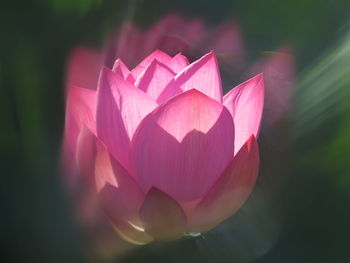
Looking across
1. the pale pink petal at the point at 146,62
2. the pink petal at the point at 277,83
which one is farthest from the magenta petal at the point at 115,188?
the pink petal at the point at 277,83

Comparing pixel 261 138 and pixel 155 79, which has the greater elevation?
pixel 155 79

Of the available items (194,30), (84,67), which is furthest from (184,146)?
(194,30)

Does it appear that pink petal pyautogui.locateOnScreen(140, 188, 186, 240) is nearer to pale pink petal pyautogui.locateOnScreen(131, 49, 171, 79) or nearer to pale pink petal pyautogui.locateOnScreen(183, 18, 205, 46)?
pale pink petal pyautogui.locateOnScreen(131, 49, 171, 79)

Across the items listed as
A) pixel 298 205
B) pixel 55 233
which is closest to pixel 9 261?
pixel 55 233

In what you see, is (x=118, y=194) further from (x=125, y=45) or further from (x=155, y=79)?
(x=125, y=45)

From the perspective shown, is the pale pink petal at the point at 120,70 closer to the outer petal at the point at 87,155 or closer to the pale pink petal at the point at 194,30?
the outer petal at the point at 87,155
